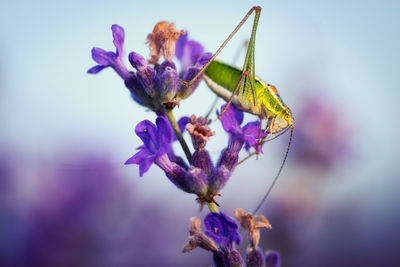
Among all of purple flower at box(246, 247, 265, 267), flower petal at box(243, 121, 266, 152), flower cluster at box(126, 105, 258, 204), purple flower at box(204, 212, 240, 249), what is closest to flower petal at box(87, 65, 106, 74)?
flower cluster at box(126, 105, 258, 204)

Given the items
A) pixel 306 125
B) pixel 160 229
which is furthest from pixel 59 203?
pixel 306 125

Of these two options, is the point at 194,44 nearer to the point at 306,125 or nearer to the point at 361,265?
the point at 306,125

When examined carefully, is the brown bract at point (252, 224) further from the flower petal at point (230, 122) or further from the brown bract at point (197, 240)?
the flower petal at point (230, 122)

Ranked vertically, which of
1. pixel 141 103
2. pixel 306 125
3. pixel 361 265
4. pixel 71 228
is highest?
pixel 306 125

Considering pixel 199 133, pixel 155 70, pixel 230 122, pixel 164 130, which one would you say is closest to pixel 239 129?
pixel 230 122

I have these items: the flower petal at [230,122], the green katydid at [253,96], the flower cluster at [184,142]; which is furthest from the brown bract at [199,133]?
the green katydid at [253,96]

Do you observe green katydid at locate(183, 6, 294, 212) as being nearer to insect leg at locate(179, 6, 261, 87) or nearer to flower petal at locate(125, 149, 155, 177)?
insect leg at locate(179, 6, 261, 87)
